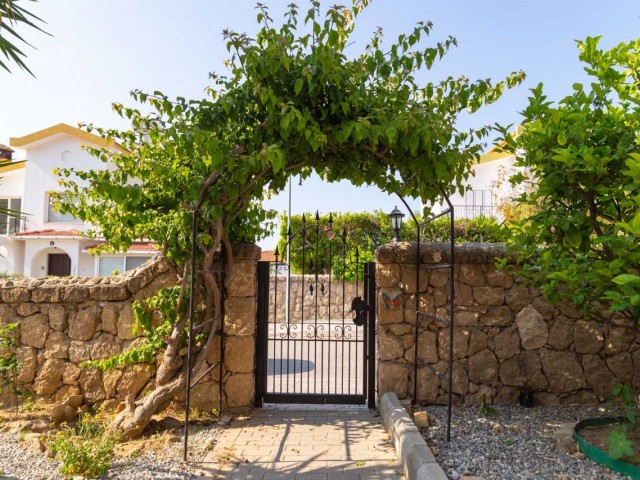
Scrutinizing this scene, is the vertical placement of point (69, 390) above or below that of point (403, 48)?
below

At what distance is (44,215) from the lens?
18.2m

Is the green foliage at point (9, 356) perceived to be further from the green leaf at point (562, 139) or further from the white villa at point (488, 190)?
the white villa at point (488, 190)

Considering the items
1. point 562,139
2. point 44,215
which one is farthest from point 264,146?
point 44,215

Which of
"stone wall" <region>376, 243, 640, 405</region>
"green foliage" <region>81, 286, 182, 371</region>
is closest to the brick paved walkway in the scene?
"stone wall" <region>376, 243, 640, 405</region>

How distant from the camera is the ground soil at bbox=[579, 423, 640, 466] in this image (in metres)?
3.41

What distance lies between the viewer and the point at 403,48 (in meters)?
4.05

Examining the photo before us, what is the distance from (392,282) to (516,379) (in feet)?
5.60

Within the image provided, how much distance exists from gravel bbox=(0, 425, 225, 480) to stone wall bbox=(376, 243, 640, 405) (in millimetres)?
2204

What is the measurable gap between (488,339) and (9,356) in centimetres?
523

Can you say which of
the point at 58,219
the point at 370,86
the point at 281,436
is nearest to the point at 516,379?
the point at 281,436

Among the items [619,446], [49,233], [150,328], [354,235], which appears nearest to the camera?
[619,446]

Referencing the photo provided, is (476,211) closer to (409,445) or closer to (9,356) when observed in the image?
(409,445)

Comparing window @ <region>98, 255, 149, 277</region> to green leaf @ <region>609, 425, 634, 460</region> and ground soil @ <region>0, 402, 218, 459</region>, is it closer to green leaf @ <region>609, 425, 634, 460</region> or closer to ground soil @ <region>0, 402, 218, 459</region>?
ground soil @ <region>0, 402, 218, 459</region>

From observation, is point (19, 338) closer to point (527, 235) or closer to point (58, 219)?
point (527, 235)
